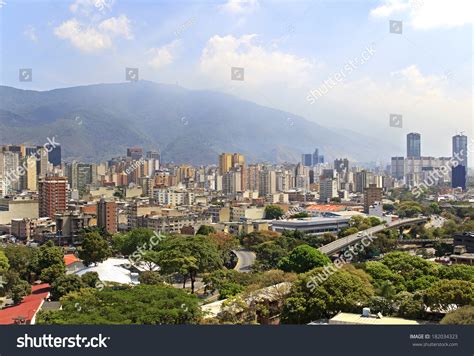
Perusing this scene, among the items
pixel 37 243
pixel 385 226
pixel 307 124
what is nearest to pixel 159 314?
pixel 37 243

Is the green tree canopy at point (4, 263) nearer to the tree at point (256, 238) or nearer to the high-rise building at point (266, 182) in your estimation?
the tree at point (256, 238)

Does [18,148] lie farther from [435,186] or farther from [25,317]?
[25,317]

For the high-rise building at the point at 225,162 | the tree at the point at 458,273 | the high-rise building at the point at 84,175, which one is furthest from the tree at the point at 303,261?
the high-rise building at the point at 225,162

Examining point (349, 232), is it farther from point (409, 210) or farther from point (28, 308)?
point (28, 308)

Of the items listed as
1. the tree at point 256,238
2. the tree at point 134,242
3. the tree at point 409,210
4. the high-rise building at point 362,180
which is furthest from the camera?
the high-rise building at point 362,180

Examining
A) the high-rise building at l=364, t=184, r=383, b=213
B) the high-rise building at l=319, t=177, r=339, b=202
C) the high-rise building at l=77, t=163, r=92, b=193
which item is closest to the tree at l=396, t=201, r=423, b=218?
the high-rise building at l=364, t=184, r=383, b=213

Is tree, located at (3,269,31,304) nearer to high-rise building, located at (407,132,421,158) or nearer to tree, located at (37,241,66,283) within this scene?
tree, located at (37,241,66,283)
